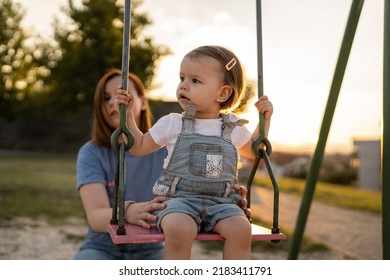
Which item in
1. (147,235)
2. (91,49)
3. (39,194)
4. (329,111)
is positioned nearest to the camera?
(147,235)

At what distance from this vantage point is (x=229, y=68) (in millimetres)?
1671

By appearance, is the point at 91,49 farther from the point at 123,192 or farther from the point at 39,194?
the point at 123,192

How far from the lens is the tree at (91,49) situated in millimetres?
15055

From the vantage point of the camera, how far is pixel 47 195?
722cm

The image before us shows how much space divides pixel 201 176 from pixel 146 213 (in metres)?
0.20

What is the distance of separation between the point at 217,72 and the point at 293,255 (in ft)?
5.42

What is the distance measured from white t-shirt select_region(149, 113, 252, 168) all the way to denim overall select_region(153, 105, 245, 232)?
1.1 inches

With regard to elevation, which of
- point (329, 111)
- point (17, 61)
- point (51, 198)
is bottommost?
point (51, 198)

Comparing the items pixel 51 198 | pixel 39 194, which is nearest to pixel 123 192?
pixel 51 198

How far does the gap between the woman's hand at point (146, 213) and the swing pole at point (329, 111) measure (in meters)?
1.20

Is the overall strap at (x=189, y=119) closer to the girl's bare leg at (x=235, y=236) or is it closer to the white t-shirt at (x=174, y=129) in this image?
the white t-shirt at (x=174, y=129)

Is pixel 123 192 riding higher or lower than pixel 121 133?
lower

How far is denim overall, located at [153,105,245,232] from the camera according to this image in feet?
5.21
